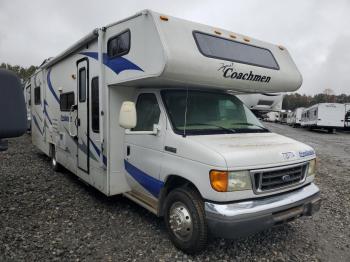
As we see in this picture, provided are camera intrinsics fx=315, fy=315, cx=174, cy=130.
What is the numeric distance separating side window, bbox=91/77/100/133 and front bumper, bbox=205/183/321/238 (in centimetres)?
266

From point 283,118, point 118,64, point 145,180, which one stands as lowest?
point 283,118

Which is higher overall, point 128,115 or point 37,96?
point 37,96

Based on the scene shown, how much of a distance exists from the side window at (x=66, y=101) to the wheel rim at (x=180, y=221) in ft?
12.1

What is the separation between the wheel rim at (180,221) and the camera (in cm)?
389

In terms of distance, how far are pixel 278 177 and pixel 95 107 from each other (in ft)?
10.7

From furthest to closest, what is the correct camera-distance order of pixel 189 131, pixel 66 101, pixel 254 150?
pixel 66 101
pixel 189 131
pixel 254 150

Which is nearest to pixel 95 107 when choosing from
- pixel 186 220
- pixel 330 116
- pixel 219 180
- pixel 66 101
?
pixel 66 101

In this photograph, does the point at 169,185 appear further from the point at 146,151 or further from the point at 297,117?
the point at 297,117

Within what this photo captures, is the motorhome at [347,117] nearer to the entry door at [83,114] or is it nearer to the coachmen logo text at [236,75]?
the coachmen logo text at [236,75]

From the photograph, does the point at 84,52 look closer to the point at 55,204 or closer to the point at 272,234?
the point at 55,204

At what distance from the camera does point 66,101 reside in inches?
276

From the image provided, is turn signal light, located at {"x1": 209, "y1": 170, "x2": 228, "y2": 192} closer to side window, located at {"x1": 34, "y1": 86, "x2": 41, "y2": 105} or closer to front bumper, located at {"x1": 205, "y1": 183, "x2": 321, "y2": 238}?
front bumper, located at {"x1": 205, "y1": 183, "x2": 321, "y2": 238}

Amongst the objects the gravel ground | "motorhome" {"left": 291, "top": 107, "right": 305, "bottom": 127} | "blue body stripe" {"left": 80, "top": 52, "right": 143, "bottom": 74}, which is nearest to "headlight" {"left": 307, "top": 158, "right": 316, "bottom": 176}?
the gravel ground

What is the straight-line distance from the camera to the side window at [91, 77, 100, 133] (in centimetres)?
542
